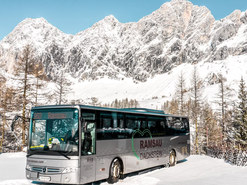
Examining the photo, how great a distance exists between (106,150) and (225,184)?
4849 millimetres

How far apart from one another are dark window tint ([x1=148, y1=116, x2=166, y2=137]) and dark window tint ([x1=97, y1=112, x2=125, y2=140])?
2.69m

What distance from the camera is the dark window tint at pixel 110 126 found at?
972 centimetres

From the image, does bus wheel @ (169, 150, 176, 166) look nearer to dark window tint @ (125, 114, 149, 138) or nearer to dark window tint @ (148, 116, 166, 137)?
dark window tint @ (148, 116, 166, 137)

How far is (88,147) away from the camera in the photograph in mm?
9062

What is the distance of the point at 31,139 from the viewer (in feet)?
30.6

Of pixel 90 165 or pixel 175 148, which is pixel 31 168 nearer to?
pixel 90 165

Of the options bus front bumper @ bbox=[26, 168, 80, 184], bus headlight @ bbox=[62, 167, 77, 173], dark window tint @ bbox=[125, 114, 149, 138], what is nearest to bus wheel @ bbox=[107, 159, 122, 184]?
dark window tint @ bbox=[125, 114, 149, 138]

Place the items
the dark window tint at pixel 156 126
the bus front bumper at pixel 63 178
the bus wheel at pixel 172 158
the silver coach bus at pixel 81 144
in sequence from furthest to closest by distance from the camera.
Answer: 1. the bus wheel at pixel 172 158
2. the dark window tint at pixel 156 126
3. the silver coach bus at pixel 81 144
4. the bus front bumper at pixel 63 178

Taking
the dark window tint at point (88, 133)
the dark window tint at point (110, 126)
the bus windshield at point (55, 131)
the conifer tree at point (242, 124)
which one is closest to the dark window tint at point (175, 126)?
the dark window tint at point (110, 126)

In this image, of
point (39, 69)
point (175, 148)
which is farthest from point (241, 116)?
point (39, 69)

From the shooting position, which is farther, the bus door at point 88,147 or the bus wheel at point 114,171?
the bus wheel at point 114,171

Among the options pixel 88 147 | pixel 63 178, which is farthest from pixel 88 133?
pixel 63 178

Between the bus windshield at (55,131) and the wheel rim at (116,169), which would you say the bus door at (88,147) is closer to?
the bus windshield at (55,131)

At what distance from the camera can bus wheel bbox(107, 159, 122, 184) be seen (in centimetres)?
1005
